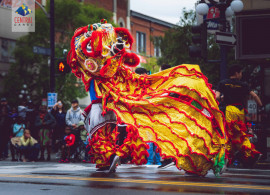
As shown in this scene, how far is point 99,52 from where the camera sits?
9.22m

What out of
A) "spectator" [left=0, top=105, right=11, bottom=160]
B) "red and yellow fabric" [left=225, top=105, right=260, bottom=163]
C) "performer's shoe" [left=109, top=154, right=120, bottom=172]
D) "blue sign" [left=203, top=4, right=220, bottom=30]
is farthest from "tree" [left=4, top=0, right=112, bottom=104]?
"performer's shoe" [left=109, top=154, right=120, bottom=172]

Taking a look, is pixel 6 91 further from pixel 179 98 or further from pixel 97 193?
pixel 97 193

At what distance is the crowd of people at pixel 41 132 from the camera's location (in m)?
16.0

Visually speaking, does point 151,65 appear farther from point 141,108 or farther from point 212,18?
point 141,108

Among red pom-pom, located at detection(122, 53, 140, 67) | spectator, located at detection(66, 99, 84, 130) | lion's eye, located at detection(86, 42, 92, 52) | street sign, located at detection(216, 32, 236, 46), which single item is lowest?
spectator, located at detection(66, 99, 84, 130)

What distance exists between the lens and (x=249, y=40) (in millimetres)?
20859

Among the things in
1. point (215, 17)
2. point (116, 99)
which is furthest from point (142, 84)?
point (215, 17)

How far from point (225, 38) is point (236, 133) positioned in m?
4.02

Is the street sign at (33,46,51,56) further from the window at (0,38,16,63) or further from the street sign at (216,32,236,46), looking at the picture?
the window at (0,38,16,63)

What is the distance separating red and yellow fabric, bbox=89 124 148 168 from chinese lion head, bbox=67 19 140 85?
36.0 inches

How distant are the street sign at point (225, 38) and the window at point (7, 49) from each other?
77.8ft

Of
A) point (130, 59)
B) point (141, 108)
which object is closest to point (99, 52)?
point (130, 59)

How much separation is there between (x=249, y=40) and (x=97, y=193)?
1538 centimetres

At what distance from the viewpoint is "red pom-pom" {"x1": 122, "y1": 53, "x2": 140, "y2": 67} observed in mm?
9531
